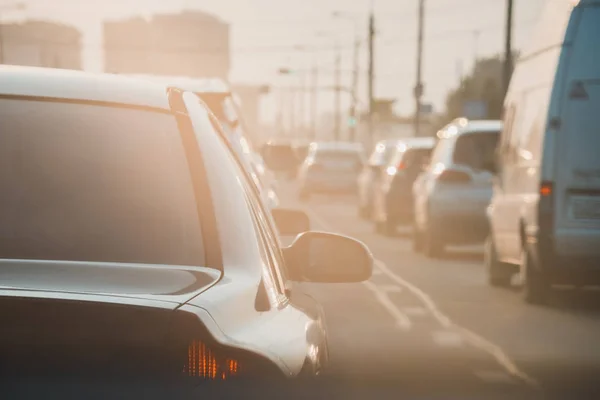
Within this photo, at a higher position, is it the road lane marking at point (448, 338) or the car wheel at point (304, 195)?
the road lane marking at point (448, 338)

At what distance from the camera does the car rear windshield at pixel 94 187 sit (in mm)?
3633

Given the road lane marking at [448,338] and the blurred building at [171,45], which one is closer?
the road lane marking at [448,338]

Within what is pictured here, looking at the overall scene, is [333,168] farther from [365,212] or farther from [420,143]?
[420,143]

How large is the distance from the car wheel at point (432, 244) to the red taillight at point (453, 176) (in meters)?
0.76

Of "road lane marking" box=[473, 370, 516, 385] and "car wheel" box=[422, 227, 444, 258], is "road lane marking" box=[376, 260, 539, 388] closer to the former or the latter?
"road lane marking" box=[473, 370, 516, 385]

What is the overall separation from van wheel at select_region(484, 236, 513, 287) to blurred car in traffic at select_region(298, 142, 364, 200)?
2785cm

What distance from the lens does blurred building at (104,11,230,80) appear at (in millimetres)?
110188

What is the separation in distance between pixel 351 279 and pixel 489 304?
372 inches

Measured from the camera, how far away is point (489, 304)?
46.5 feet

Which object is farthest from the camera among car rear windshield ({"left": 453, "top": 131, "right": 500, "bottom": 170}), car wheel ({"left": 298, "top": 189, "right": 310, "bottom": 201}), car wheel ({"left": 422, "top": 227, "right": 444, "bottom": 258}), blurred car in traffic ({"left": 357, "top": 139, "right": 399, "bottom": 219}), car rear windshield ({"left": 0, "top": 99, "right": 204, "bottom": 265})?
car wheel ({"left": 298, "top": 189, "right": 310, "bottom": 201})

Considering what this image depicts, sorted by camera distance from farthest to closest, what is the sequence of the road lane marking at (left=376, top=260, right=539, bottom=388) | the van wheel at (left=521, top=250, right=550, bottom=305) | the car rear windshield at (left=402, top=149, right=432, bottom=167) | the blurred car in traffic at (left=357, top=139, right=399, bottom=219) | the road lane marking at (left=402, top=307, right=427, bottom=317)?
the blurred car in traffic at (left=357, top=139, right=399, bottom=219) < the car rear windshield at (left=402, top=149, right=432, bottom=167) < the van wheel at (left=521, top=250, right=550, bottom=305) < the road lane marking at (left=402, top=307, right=427, bottom=317) < the road lane marking at (left=376, top=260, right=539, bottom=388)

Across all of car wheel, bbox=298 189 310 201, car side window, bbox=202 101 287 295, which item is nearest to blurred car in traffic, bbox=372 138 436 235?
car wheel, bbox=298 189 310 201

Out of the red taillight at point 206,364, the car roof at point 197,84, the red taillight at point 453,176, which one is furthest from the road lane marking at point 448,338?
the red taillight at point 453,176

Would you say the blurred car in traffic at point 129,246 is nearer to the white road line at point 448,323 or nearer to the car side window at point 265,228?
the car side window at point 265,228
